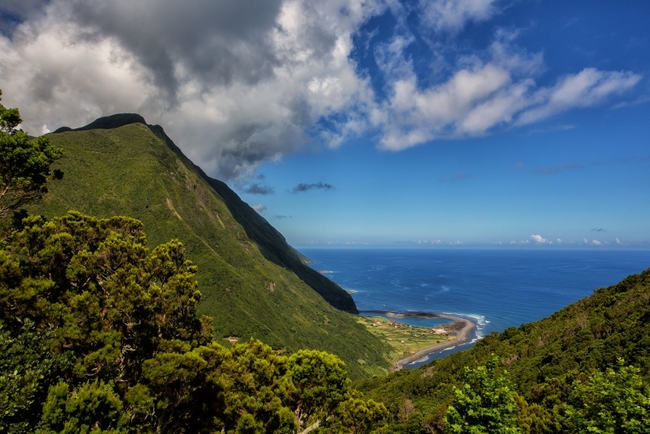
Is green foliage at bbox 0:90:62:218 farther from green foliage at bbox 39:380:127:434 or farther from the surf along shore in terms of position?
the surf along shore

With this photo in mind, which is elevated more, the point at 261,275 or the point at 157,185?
the point at 157,185

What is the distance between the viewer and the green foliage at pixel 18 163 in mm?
17547

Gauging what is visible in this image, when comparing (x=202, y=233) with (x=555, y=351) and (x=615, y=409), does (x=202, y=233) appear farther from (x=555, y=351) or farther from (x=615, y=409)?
(x=615, y=409)

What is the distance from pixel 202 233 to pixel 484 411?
152384 mm

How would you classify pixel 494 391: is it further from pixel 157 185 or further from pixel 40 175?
pixel 157 185

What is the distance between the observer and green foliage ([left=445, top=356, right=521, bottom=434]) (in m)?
14.4

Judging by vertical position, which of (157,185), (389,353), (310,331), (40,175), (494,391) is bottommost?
(389,353)

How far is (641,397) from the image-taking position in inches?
549

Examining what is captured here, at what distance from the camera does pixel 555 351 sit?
37344 mm

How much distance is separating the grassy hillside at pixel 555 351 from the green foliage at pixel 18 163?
2992cm

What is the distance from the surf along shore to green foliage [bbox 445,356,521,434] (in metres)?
122

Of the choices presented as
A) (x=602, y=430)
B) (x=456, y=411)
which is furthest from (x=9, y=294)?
(x=602, y=430)

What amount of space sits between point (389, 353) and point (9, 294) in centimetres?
14305

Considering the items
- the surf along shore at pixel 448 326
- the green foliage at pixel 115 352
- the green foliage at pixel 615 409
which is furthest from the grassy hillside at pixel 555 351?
the surf along shore at pixel 448 326
